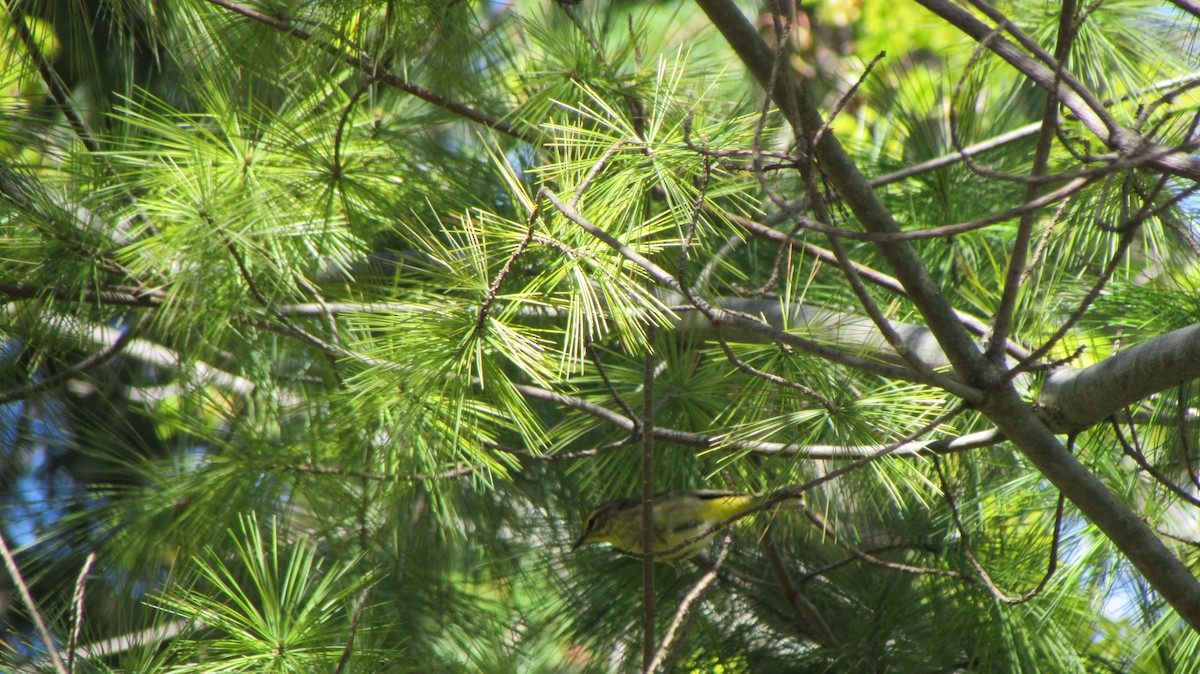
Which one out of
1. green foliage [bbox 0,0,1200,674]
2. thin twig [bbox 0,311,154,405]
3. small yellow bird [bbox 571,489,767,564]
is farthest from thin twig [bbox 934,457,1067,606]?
thin twig [bbox 0,311,154,405]

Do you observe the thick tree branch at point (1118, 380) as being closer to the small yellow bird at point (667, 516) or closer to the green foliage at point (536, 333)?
the green foliage at point (536, 333)

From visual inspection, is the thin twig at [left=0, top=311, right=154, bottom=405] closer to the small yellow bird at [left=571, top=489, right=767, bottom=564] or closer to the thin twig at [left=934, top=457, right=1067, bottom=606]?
the small yellow bird at [left=571, top=489, right=767, bottom=564]

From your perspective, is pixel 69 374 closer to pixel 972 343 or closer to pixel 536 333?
pixel 536 333

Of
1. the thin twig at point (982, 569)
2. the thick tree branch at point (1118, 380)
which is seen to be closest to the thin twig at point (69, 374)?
the thin twig at point (982, 569)

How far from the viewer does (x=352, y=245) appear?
1.61 meters

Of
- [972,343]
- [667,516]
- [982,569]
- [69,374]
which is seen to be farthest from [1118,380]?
[69,374]

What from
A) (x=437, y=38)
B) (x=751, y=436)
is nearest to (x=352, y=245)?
(x=437, y=38)

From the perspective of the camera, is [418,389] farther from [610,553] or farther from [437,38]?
[610,553]

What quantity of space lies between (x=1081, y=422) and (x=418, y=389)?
2.56 feet

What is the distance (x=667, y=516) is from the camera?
1.65 m

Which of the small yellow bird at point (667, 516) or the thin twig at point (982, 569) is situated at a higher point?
the small yellow bird at point (667, 516)

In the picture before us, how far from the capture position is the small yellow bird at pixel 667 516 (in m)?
1.63

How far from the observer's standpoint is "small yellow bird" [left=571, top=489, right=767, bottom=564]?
1.63 metres

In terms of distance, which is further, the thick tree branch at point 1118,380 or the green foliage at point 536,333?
the green foliage at point 536,333
